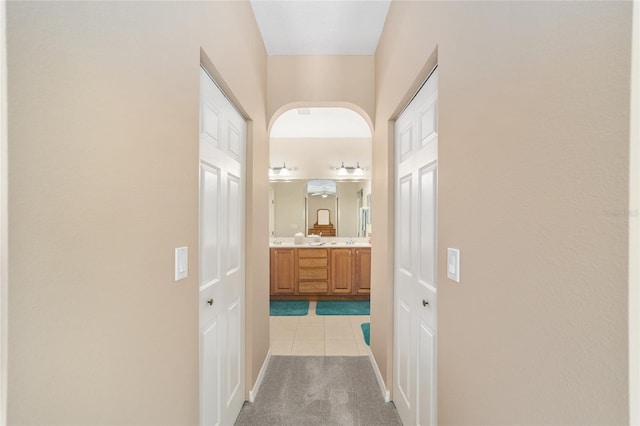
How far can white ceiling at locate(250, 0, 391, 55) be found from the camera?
1.93m

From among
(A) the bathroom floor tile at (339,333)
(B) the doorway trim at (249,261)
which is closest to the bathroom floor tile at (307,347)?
(A) the bathroom floor tile at (339,333)

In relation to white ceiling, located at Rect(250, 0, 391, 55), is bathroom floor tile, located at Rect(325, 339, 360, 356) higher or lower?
lower

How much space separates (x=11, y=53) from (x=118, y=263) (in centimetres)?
48

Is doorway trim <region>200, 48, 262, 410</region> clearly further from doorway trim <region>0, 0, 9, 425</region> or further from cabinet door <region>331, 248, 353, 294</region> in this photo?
cabinet door <region>331, 248, 353, 294</region>

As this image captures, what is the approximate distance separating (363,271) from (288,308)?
1336 mm

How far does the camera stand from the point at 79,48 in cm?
61

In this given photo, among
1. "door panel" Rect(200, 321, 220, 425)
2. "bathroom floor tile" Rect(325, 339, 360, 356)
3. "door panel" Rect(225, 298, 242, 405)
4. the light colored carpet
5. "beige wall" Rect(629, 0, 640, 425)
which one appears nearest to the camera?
"beige wall" Rect(629, 0, 640, 425)

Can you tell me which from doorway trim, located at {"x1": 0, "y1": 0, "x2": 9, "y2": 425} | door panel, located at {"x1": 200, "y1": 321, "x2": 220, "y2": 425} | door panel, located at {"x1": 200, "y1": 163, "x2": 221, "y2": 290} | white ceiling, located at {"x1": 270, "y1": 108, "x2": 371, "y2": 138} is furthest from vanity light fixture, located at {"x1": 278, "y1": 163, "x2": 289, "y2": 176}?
doorway trim, located at {"x1": 0, "y1": 0, "x2": 9, "y2": 425}

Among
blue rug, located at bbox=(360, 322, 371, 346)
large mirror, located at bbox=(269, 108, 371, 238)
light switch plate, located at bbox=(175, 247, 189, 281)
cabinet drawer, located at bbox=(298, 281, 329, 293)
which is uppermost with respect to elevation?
large mirror, located at bbox=(269, 108, 371, 238)

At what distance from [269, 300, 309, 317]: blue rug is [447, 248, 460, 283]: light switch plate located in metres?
3.21

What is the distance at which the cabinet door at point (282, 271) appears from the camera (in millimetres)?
4582

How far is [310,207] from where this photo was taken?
5.03 metres

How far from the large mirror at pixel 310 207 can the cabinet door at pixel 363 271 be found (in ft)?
1.55

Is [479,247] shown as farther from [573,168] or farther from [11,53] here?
[11,53]
